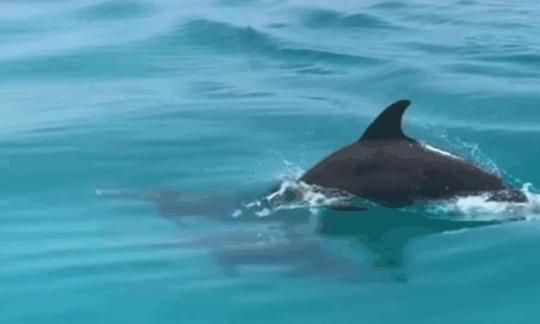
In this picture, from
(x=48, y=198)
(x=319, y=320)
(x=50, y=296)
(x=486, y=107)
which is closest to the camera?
(x=319, y=320)

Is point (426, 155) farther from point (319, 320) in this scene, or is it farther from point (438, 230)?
point (319, 320)

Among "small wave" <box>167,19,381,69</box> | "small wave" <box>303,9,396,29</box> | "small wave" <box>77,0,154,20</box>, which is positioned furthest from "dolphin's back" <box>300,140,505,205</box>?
"small wave" <box>77,0,154,20</box>

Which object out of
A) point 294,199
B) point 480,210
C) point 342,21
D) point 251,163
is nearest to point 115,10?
point 342,21

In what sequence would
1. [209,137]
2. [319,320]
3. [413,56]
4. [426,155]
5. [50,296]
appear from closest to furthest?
[319,320]
[50,296]
[426,155]
[209,137]
[413,56]

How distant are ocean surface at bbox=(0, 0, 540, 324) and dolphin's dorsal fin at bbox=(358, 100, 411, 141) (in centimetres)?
56

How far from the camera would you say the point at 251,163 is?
10.2 meters

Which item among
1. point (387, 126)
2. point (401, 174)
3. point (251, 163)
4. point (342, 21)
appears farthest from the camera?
point (342, 21)

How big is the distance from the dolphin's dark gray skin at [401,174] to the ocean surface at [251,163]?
117 mm

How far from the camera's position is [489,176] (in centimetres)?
846

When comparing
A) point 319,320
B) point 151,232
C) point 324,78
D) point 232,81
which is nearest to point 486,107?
point 324,78

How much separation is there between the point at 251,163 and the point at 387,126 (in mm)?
2307

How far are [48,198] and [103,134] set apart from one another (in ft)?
6.70

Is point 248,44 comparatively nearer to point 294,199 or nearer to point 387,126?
point 294,199

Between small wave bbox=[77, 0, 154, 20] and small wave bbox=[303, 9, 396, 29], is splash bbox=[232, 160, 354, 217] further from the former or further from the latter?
small wave bbox=[77, 0, 154, 20]
